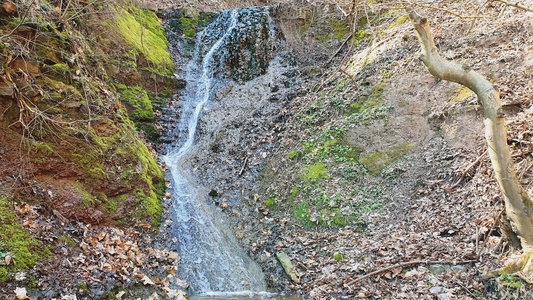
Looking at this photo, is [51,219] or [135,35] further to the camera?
[135,35]

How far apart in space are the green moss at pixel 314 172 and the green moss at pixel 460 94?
3.19 metres

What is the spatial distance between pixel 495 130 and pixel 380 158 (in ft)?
11.6

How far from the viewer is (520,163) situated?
211 inches

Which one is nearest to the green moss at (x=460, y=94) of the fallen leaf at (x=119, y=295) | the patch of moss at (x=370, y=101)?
the patch of moss at (x=370, y=101)

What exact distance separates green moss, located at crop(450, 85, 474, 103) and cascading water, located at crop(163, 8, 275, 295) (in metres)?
5.51

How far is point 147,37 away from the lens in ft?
39.8

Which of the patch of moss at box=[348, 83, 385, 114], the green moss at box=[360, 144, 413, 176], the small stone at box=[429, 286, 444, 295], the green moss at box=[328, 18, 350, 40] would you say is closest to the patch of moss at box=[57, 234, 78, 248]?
the small stone at box=[429, 286, 444, 295]

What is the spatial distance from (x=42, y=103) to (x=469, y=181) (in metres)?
7.45

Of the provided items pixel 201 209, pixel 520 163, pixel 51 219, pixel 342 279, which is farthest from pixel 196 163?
pixel 520 163

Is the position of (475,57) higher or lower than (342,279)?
higher

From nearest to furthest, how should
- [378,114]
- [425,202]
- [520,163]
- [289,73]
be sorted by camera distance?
[520,163]
[425,202]
[378,114]
[289,73]

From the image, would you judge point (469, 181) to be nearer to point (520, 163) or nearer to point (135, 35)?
point (520, 163)

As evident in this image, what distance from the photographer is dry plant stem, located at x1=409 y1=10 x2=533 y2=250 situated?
3.98 m

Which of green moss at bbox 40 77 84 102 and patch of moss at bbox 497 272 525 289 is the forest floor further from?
green moss at bbox 40 77 84 102
